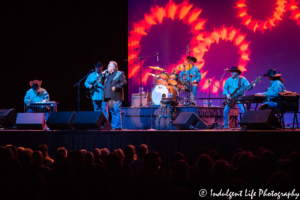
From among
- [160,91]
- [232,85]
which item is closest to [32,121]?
[160,91]

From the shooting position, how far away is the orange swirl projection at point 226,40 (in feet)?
37.1

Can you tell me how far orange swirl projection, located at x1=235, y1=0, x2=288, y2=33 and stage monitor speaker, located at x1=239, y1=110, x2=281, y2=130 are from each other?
5860mm

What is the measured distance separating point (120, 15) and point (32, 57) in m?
4.23

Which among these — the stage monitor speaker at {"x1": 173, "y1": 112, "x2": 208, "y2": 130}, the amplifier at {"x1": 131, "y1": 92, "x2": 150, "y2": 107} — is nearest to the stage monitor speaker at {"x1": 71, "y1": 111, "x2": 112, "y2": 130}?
the stage monitor speaker at {"x1": 173, "y1": 112, "x2": 208, "y2": 130}

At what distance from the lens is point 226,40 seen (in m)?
11.6

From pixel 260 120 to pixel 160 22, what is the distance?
776 cm

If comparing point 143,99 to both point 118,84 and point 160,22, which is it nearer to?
point 118,84

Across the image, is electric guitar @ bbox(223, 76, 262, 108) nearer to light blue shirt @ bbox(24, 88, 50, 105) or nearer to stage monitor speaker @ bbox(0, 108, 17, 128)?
light blue shirt @ bbox(24, 88, 50, 105)
